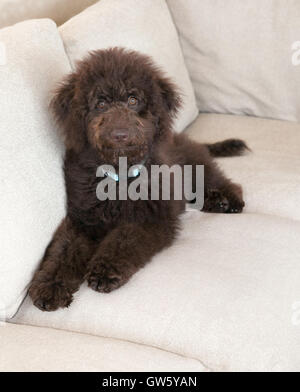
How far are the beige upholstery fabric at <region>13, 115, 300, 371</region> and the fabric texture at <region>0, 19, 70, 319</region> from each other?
15 cm

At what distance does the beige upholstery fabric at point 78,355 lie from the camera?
1167mm

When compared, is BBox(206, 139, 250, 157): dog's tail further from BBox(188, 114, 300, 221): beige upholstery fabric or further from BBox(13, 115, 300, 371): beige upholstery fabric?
BBox(13, 115, 300, 371): beige upholstery fabric

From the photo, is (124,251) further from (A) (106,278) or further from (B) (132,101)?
(B) (132,101)

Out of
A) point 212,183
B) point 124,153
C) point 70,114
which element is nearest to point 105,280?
point 124,153

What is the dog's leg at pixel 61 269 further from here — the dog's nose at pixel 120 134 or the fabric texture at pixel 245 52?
the fabric texture at pixel 245 52

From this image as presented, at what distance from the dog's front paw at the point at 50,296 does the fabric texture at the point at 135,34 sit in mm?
868

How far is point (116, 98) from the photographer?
1611 millimetres

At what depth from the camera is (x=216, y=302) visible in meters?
1.40

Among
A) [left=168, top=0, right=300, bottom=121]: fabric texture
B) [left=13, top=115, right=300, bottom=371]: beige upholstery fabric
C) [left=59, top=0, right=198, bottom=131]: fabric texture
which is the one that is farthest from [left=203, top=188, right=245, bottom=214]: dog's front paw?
[left=168, top=0, right=300, bottom=121]: fabric texture

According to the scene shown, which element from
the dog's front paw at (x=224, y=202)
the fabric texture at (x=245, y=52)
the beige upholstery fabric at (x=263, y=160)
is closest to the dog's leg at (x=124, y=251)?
the dog's front paw at (x=224, y=202)

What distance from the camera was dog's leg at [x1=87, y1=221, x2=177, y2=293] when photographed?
149 centimetres
